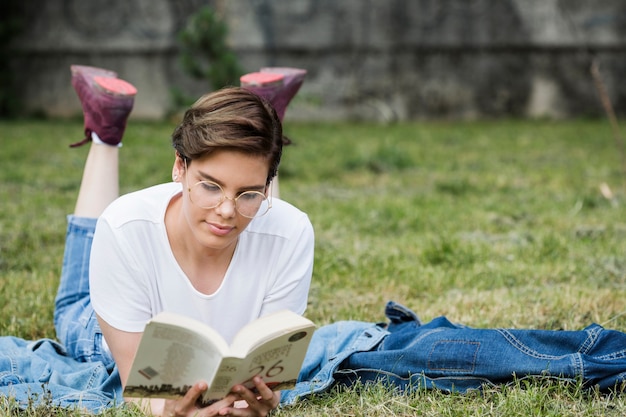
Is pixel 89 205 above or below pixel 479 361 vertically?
above

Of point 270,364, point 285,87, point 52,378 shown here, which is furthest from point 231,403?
point 285,87

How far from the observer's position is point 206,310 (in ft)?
8.15

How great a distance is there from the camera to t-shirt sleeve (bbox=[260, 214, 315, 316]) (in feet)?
8.29

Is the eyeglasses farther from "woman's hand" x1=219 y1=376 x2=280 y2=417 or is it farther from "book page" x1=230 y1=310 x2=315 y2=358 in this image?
"woman's hand" x1=219 y1=376 x2=280 y2=417

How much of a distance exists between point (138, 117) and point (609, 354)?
10.6 m

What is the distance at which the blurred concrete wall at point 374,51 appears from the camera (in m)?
12.2

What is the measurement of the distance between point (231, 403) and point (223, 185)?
56cm

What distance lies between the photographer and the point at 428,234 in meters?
5.08

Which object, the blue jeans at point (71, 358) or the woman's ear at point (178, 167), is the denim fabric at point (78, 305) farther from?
the woman's ear at point (178, 167)

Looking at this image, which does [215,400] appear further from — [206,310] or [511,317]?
[511,317]

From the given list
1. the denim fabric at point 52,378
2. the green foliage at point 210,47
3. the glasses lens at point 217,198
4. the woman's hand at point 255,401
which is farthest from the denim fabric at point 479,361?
the green foliage at point 210,47

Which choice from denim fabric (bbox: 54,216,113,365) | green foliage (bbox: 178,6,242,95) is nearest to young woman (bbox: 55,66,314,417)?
denim fabric (bbox: 54,216,113,365)

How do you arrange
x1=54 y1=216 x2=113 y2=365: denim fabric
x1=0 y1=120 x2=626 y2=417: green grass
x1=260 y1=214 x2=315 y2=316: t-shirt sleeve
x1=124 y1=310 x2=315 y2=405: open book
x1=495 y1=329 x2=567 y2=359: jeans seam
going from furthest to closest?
x1=0 y1=120 x2=626 y2=417: green grass → x1=54 y1=216 x2=113 y2=365: denim fabric → x1=495 y1=329 x2=567 y2=359: jeans seam → x1=260 y1=214 x2=315 y2=316: t-shirt sleeve → x1=124 y1=310 x2=315 y2=405: open book

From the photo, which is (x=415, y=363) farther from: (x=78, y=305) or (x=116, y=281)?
(x=78, y=305)
